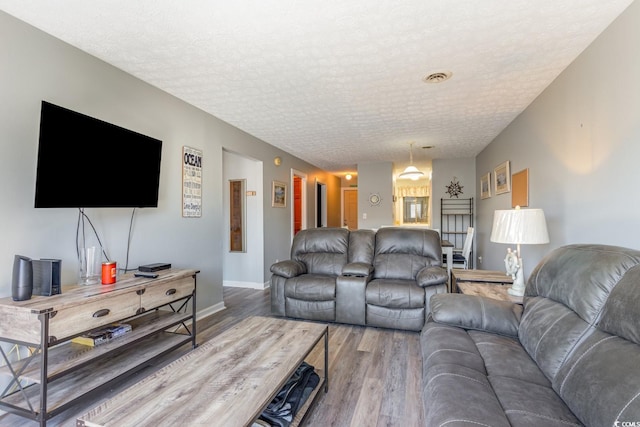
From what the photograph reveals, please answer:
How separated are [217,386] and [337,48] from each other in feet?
7.20

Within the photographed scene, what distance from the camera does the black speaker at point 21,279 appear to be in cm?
163

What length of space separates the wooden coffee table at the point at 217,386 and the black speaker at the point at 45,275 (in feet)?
3.17

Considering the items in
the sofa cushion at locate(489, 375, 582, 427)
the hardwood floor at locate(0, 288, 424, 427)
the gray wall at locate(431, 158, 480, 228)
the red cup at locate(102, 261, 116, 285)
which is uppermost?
the gray wall at locate(431, 158, 480, 228)

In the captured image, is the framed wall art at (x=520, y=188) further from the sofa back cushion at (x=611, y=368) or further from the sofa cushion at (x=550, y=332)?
the sofa back cushion at (x=611, y=368)

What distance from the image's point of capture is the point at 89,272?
6.97 feet

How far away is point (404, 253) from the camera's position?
3621 mm

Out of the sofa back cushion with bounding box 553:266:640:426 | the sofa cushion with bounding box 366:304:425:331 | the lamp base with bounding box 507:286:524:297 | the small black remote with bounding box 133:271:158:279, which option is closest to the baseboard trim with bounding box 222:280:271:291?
the sofa cushion with bounding box 366:304:425:331

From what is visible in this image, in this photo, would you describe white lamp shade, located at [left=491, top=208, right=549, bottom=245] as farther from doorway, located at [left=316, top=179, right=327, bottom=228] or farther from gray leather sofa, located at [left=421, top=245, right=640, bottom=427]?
doorway, located at [left=316, top=179, right=327, bottom=228]

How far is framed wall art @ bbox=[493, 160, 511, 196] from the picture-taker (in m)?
3.99

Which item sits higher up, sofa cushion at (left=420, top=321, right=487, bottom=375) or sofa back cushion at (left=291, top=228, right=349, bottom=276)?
sofa back cushion at (left=291, top=228, right=349, bottom=276)

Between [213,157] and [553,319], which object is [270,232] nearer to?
[213,157]

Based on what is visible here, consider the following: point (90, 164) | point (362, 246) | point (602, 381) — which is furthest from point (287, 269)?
point (602, 381)

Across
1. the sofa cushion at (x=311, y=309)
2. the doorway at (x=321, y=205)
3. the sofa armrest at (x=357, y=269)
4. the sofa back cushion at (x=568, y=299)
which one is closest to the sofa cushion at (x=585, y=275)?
the sofa back cushion at (x=568, y=299)

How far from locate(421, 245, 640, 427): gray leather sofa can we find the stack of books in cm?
203
